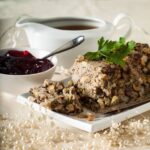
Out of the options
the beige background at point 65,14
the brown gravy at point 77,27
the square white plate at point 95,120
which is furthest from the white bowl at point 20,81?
the brown gravy at point 77,27

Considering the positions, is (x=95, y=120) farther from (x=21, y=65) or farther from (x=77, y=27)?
(x=77, y=27)

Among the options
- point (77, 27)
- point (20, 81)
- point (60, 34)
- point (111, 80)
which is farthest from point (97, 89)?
point (77, 27)

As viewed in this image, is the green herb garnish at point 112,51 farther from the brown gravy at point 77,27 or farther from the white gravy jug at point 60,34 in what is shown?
the brown gravy at point 77,27


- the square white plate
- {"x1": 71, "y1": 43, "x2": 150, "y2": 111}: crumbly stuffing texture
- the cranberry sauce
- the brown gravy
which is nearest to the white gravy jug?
the brown gravy

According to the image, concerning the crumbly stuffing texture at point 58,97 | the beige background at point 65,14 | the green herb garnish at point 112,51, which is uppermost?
the green herb garnish at point 112,51

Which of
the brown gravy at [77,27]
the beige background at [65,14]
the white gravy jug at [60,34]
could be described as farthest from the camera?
the brown gravy at [77,27]

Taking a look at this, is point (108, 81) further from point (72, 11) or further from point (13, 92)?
point (72, 11)

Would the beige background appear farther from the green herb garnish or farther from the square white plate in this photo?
the green herb garnish
